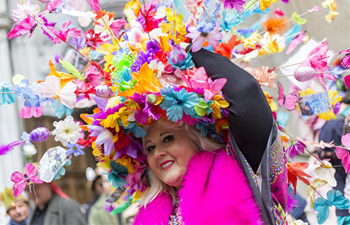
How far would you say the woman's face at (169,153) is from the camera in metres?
2.02

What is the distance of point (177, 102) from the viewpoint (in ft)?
6.07

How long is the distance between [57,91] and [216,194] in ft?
2.60

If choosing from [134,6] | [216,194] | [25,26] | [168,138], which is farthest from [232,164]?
[25,26]

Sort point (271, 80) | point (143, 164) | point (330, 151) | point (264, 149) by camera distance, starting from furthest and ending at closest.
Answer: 1. point (330, 151)
2. point (143, 164)
3. point (271, 80)
4. point (264, 149)

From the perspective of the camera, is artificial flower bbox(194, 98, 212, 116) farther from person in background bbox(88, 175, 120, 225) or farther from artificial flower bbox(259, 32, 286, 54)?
person in background bbox(88, 175, 120, 225)

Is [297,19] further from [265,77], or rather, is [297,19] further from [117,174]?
[117,174]

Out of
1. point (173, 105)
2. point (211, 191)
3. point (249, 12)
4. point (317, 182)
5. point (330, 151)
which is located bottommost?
point (330, 151)

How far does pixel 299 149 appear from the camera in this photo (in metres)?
2.21

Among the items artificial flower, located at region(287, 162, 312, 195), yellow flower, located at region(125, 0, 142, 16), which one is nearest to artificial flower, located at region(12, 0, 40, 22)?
yellow flower, located at region(125, 0, 142, 16)

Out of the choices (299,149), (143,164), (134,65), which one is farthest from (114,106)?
(299,149)

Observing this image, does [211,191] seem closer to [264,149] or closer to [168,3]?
[264,149]

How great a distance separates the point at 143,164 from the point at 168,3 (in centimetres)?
78

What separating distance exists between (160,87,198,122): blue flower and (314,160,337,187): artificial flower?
71 cm

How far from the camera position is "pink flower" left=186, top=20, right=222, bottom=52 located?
71.4 inches
